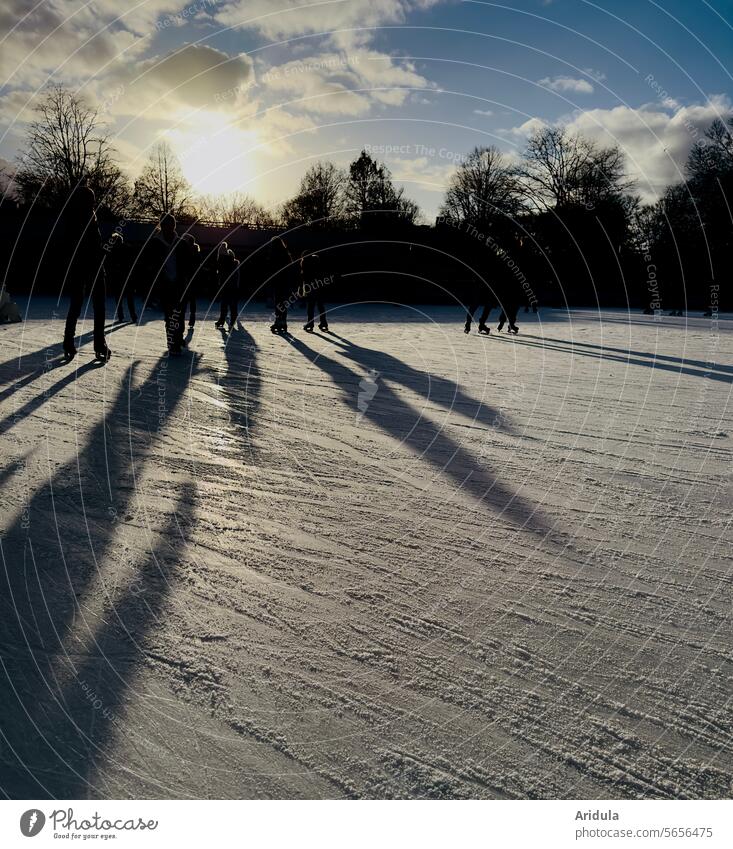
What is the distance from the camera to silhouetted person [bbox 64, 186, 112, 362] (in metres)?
8.36

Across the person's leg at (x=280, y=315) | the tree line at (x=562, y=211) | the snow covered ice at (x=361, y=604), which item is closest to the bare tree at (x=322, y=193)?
the tree line at (x=562, y=211)

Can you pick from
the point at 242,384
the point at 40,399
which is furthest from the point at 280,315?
the point at 40,399

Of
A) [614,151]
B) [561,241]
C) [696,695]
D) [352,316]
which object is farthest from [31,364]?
[561,241]

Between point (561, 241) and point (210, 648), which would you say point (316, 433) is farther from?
point (561, 241)

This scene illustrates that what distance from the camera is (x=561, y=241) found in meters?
39.9

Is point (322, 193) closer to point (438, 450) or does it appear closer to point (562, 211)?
point (562, 211)

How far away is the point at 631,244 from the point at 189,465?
1523 inches

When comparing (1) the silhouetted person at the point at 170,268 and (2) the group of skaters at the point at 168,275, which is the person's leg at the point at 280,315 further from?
(1) the silhouetted person at the point at 170,268

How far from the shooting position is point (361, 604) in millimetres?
2918

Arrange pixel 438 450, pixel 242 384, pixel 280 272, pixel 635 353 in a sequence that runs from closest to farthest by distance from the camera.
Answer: pixel 438 450, pixel 242 384, pixel 635 353, pixel 280 272

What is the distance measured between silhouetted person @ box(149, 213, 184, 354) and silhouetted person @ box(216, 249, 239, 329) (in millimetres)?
2486

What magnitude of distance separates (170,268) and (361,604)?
31.0ft

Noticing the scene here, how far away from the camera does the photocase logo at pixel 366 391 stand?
22.9 ft

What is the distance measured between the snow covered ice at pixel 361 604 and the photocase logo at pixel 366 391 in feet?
1.31
